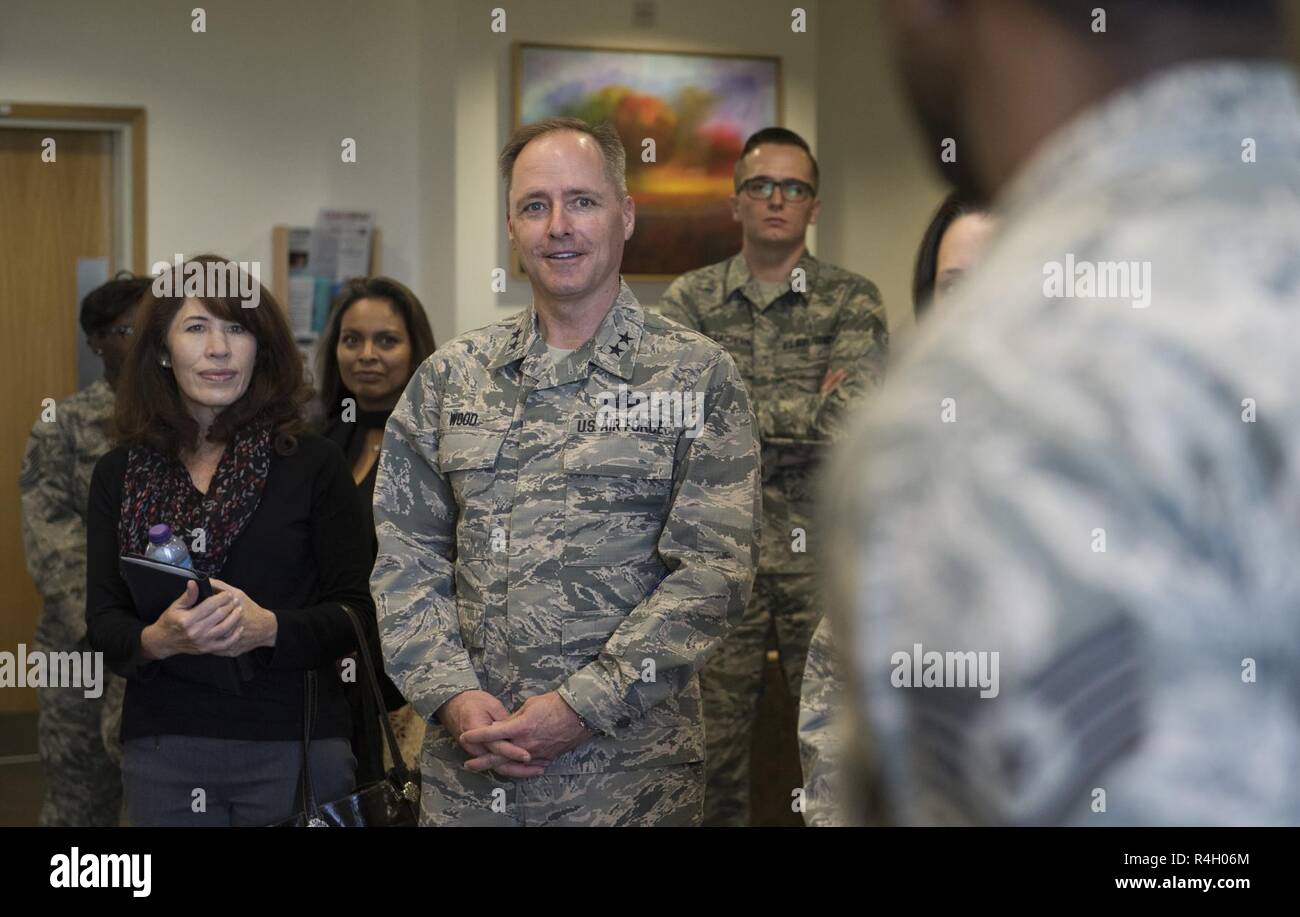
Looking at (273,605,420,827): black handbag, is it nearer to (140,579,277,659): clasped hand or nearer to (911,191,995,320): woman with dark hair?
(140,579,277,659): clasped hand

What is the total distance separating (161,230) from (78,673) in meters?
Result: 2.74

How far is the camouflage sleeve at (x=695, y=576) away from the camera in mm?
2055

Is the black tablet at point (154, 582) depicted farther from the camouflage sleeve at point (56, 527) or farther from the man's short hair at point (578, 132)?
the camouflage sleeve at point (56, 527)

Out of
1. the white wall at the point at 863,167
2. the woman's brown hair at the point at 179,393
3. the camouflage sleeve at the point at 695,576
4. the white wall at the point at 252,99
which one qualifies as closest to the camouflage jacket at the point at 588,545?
Result: the camouflage sleeve at the point at 695,576

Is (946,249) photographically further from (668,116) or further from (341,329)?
(668,116)

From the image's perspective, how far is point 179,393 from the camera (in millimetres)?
2615

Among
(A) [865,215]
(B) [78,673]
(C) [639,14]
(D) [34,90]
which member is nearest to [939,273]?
(B) [78,673]

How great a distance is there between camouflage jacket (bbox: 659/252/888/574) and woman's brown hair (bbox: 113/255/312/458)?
129 cm

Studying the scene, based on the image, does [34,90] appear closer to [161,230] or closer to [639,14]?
[161,230]

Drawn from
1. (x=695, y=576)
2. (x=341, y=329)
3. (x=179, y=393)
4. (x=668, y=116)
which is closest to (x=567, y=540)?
(x=695, y=576)

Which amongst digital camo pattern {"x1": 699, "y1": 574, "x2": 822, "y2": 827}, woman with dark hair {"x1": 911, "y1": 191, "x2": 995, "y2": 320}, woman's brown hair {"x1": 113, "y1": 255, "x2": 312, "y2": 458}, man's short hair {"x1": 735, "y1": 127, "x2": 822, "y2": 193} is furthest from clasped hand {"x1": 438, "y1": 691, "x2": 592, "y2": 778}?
man's short hair {"x1": 735, "y1": 127, "x2": 822, "y2": 193}

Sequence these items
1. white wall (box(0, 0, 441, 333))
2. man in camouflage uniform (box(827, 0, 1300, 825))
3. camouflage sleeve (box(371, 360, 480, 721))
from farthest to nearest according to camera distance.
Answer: white wall (box(0, 0, 441, 333)) < camouflage sleeve (box(371, 360, 480, 721)) < man in camouflage uniform (box(827, 0, 1300, 825))

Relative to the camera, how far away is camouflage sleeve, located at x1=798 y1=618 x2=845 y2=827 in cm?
169
